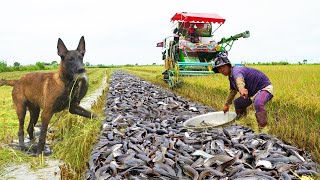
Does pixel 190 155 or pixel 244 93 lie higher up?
pixel 244 93

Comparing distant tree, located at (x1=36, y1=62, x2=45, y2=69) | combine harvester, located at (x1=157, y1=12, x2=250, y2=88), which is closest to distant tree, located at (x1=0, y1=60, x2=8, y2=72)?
distant tree, located at (x1=36, y1=62, x2=45, y2=69)

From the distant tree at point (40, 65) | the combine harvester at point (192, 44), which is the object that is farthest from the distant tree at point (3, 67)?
the combine harvester at point (192, 44)

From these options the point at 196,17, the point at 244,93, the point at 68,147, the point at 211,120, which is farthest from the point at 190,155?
the point at 196,17

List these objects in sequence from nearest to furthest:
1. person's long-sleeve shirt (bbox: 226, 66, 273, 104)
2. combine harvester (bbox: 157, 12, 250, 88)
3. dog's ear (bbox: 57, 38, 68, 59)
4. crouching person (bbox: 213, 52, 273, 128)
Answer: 1. dog's ear (bbox: 57, 38, 68, 59)
2. crouching person (bbox: 213, 52, 273, 128)
3. person's long-sleeve shirt (bbox: 226, 66, 273, 104)
4. combine harvester (bbox: 157, 12, 250, 88)

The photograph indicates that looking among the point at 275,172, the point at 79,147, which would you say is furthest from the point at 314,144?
the point at 79,147

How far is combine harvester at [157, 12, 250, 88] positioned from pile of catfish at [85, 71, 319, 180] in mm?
7855

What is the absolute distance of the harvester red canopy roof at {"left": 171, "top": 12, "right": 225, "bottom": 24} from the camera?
15.3 m

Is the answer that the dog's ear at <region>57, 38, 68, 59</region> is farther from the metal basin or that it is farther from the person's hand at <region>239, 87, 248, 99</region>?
the person's hand at <region>239, 87, 248, 99</region>

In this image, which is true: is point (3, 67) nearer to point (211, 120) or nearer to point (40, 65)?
point (40, 65)

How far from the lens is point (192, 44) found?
1436 cm

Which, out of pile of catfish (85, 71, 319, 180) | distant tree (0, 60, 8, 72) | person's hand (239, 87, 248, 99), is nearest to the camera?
pile of catfish (85, 71, 319, 180)

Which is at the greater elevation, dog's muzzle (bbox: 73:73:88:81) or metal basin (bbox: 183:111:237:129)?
dog's muzzle (bbox: 73:73:88:81)

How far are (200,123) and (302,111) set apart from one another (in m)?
1.84

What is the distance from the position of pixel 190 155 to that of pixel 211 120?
8.24ft
